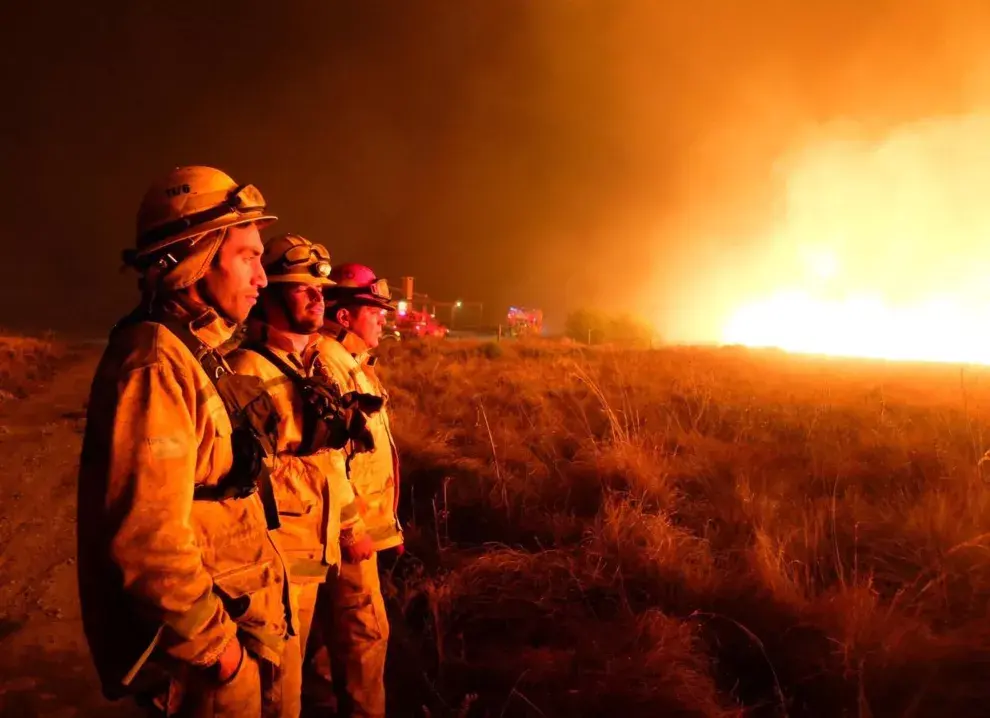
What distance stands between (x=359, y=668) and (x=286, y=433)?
112cm

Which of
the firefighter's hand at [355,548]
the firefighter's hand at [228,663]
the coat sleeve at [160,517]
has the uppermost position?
the coat sleeve at [160,517]

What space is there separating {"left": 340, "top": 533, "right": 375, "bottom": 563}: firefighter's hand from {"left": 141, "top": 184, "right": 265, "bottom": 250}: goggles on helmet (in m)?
1.48

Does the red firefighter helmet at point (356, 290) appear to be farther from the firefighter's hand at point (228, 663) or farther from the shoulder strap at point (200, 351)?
the firefighter's hand at point (228, 663)

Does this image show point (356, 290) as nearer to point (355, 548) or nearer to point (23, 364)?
point (355, 548)

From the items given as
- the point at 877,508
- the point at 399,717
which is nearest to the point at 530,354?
the point at 877,508

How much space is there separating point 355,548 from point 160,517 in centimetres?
135

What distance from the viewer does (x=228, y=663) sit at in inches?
60.8

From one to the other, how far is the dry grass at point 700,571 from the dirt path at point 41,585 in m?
1.64

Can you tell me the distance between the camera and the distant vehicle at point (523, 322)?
3284 centimetres

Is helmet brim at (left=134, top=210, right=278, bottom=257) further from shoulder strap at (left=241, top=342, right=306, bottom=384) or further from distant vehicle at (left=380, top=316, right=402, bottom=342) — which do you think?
distant vehicle at (left=380, top=316, right=402, bottom=342)

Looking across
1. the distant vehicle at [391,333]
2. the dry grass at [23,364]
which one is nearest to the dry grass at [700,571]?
the distant vehicle at [391,333]

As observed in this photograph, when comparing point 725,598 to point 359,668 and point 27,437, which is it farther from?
point 27,437

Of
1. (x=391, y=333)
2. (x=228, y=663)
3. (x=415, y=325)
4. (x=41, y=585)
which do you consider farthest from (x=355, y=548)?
(x=415, y=325)

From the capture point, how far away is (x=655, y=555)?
3.55m
